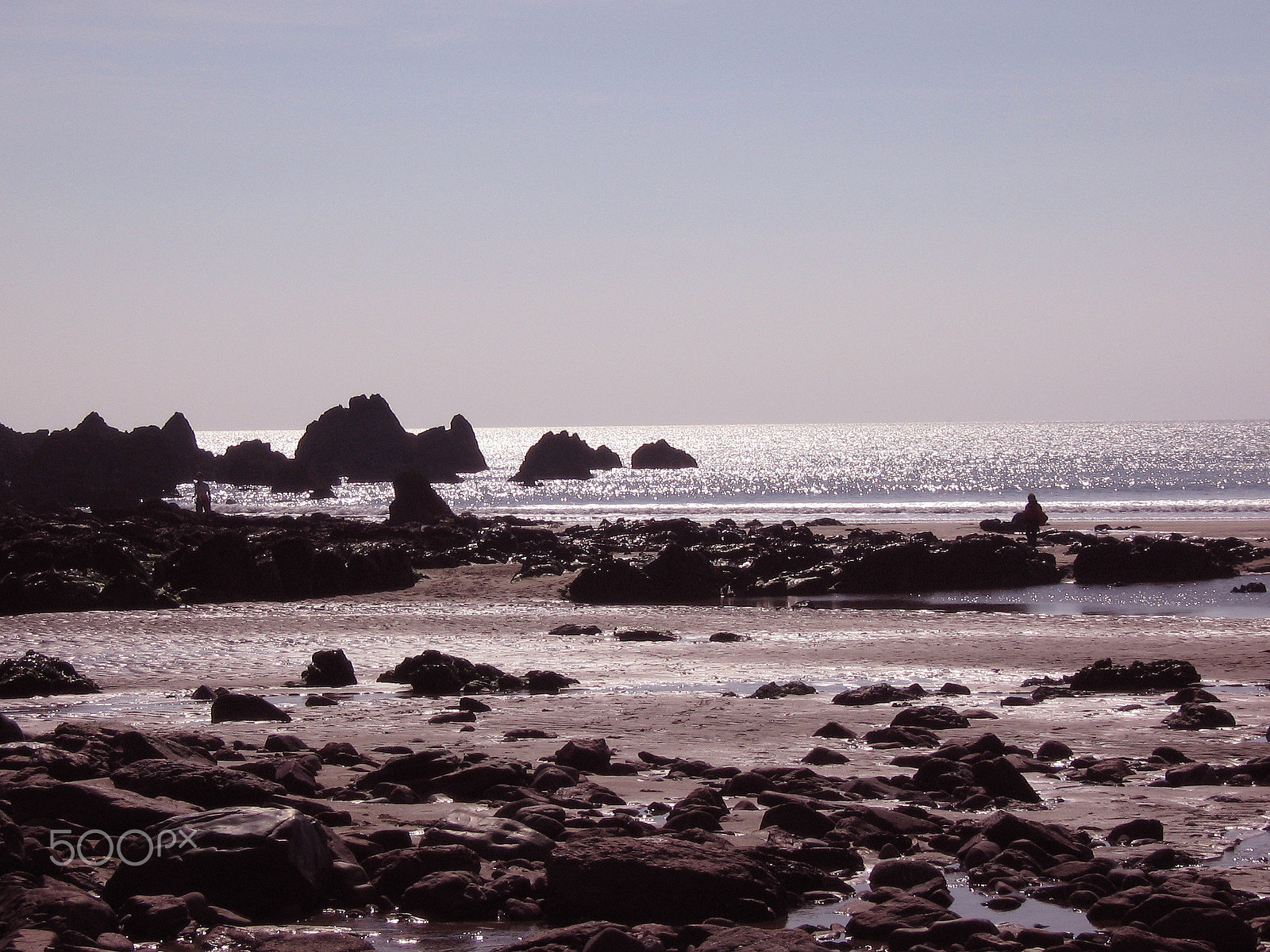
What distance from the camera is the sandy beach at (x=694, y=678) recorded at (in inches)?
354

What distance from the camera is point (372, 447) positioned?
125 metres

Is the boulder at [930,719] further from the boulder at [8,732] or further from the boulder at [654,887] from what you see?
the boulder at [8,732]

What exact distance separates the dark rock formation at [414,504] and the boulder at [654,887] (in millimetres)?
47337

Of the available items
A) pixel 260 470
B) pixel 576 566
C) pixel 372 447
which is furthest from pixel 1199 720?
pixel 372 447

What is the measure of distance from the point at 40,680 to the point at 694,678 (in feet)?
25.7

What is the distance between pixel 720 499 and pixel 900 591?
2174 inches

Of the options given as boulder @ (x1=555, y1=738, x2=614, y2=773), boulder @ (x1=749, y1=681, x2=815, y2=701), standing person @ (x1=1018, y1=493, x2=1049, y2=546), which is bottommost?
boulder @ (x1=749, y1=681, x2=815, y2=701)

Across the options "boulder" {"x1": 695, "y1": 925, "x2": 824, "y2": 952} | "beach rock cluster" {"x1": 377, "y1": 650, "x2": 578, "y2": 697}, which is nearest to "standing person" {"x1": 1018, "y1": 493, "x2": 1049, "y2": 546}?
"beach rock cluster" {"x1": 377, "y1": 650, "x2": 578, "y2": 697}

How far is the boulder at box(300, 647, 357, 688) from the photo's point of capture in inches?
574

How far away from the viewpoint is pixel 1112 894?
620 centimetres

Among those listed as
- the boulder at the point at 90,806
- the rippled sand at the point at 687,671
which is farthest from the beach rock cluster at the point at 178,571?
the boulder at the point at 90,806

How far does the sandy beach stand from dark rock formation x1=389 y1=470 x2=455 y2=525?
27119 millimetres

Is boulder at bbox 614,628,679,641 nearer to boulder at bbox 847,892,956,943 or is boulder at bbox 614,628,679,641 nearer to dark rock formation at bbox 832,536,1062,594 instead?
dark rock formation at bbox 832,536,1062,594

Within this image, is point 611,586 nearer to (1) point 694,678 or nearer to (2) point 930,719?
(1) point 694,678
